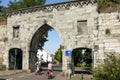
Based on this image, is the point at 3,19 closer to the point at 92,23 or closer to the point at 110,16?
the point at 92,23

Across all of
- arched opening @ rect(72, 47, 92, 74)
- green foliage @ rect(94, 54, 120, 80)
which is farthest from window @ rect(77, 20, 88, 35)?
arched opening @ rect(72, 47, 92, 74)

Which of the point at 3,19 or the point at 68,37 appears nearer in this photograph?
the point at 68,37

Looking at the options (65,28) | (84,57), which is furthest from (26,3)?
(65,28)

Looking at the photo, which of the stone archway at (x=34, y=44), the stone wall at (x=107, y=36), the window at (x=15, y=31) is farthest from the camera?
the window at (x=15, y=31)

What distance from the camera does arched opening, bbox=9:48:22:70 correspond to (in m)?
33.4

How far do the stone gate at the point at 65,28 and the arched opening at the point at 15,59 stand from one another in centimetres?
31

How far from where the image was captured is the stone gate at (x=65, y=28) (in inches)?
930

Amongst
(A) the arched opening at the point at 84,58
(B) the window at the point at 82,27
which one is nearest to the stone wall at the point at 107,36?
(B) the window at the point at 82,27

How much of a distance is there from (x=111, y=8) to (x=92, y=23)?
10.7ft

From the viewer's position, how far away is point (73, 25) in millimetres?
27969

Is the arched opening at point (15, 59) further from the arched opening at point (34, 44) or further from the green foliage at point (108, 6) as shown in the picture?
the green foliage at point (108, 6)

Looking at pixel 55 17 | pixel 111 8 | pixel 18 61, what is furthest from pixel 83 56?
pixel 111 8

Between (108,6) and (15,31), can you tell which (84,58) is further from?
(108,6)

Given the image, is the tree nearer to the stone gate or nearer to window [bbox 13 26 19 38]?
the stone gate
